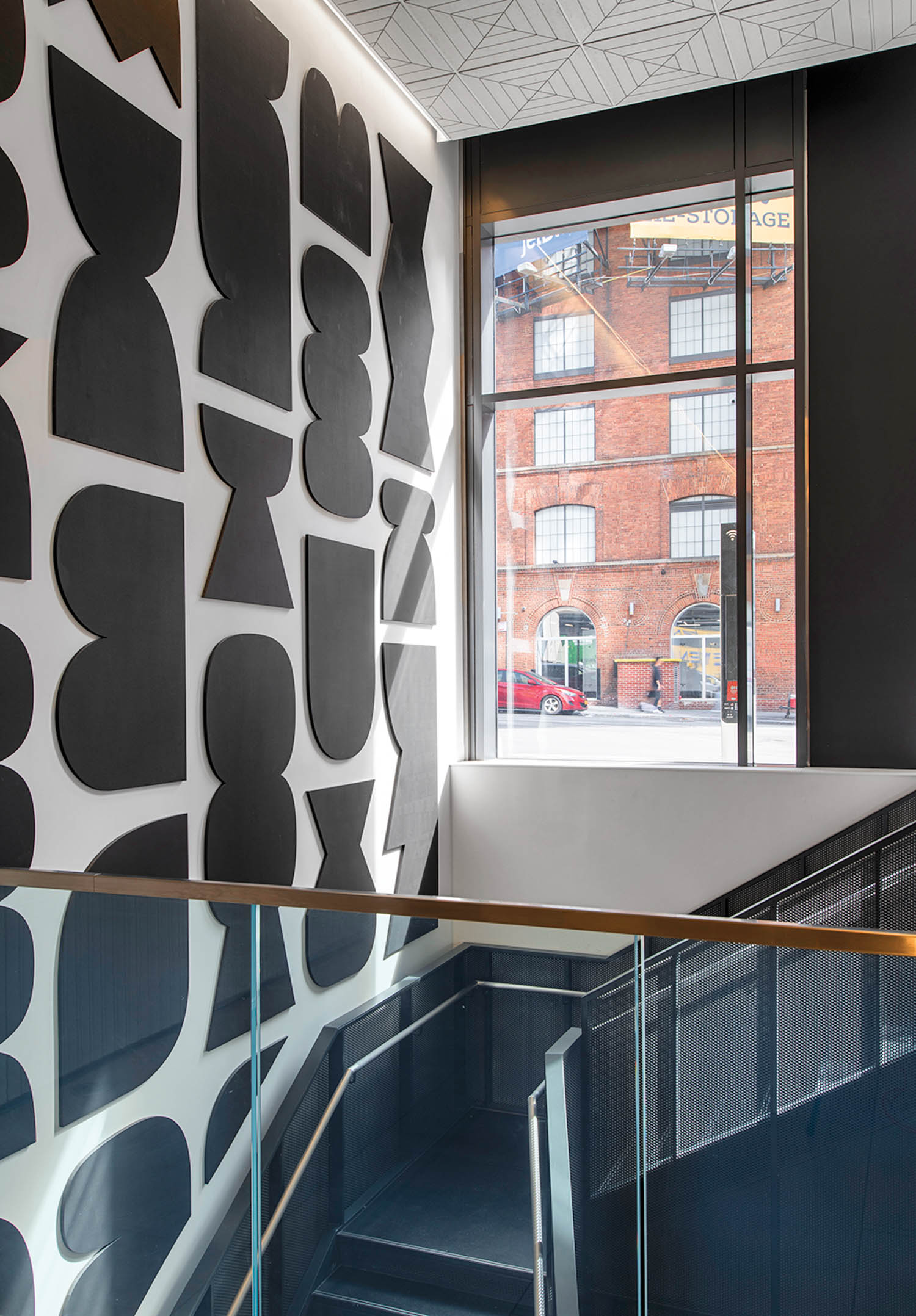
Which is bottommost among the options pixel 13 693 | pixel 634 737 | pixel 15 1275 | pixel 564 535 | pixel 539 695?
pixel 15 1275

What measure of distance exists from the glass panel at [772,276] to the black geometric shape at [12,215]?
393 centimetres

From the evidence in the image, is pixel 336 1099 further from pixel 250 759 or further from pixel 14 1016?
pixel 250 759

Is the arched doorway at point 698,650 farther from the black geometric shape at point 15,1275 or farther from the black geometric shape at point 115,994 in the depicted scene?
the black geometric shape at point 15,1275

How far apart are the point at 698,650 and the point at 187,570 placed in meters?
3.20

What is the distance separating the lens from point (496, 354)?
230 inches

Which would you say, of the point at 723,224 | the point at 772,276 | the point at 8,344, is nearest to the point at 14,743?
the point at 8,344

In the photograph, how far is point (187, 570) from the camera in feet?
10.6

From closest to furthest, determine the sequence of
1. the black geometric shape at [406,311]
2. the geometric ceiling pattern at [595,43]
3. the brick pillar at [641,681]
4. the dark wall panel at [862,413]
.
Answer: the geometric ceiling pattern at [595,43]
the black geometric shape at [406,311]
the dark wall panel at [862,413]
the brick pillar at [641,681]

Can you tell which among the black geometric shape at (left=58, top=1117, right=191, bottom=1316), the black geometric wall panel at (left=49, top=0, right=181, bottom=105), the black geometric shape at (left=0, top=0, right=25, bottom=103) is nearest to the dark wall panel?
the black geometric wall panel at (left=49, top=0, right=181, bottom=105)

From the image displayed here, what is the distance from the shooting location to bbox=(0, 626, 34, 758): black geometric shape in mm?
2479

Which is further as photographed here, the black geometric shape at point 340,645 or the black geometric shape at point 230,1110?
the black geometric shape at point 340,645

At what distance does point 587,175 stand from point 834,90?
1361 millimetres

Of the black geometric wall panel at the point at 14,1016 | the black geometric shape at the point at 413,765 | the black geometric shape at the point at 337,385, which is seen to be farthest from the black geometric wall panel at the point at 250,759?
the black geometric wall panel at the point at 14,1016

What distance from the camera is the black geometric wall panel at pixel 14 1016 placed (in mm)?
1974
